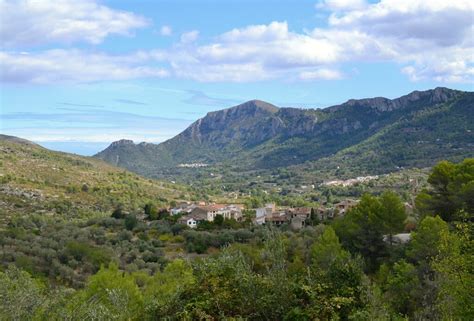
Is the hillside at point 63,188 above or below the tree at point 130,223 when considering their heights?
above

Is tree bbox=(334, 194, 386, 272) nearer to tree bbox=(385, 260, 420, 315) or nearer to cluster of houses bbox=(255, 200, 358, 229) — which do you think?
tree bbox=(385, 260, 420, 315)

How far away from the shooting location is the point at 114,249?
45.2 m

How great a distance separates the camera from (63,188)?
308ft

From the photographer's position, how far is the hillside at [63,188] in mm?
75688

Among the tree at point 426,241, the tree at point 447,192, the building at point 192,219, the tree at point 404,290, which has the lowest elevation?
the building at point 192,219

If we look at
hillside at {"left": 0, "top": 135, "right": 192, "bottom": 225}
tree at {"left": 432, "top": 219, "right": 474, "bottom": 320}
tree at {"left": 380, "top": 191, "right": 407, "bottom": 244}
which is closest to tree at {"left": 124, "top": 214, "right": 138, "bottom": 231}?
hillside at {"left": 0, "top": 135, "right": 192, "bottom": 225}

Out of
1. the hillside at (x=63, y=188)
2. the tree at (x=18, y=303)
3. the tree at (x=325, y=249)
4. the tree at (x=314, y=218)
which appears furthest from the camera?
the hillside at (x=63, y=188)

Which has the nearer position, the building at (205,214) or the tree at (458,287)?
the tree at (458,287)

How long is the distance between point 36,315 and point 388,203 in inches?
1013

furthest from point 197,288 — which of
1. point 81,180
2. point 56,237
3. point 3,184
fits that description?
point 81,180

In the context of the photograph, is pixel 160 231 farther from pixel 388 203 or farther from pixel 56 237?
pixel 388 203

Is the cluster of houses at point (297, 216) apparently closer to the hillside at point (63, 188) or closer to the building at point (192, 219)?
the building at point (192, 219)

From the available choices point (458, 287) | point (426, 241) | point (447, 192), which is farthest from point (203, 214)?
point (458, 287)


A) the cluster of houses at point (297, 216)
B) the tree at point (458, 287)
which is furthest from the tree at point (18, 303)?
the cluster of houses at point (297, 216)
